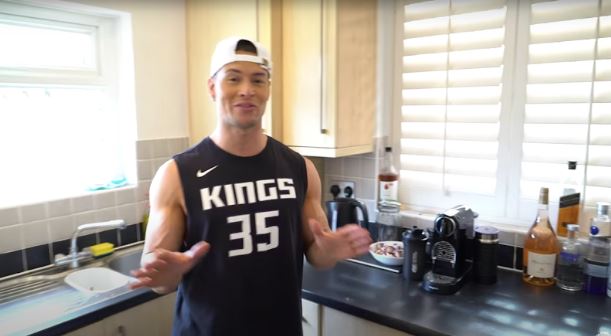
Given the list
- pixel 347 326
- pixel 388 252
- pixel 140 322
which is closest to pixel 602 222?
pixel 388 252

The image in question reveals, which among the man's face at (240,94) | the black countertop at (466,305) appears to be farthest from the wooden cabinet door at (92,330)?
the man's face at (240,94)

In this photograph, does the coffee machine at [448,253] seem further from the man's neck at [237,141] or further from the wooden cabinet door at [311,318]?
the man's neck at [237,141]

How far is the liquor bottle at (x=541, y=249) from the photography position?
59.7 inches

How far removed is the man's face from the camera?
3.59 ft

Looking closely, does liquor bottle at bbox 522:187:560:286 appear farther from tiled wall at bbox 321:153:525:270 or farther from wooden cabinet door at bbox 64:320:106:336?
wooden cabinet door at bbox 64:320:106:336

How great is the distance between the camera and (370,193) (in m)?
2.07

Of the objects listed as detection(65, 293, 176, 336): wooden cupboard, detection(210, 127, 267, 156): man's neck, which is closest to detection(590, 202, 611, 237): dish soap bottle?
detection(210, 127, 267, 156): man's neck

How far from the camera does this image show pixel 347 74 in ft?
5.97

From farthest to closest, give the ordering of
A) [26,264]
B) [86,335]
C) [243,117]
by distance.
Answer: [26,264] → [86,335] → [243,117]

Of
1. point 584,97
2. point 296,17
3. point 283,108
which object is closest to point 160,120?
point 283,108

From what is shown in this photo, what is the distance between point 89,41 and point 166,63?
332 millimetres

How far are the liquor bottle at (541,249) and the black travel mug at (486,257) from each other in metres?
0.12

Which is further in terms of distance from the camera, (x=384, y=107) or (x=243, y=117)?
(x=384, y=107)

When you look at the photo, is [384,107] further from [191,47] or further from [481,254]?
[191,47]
